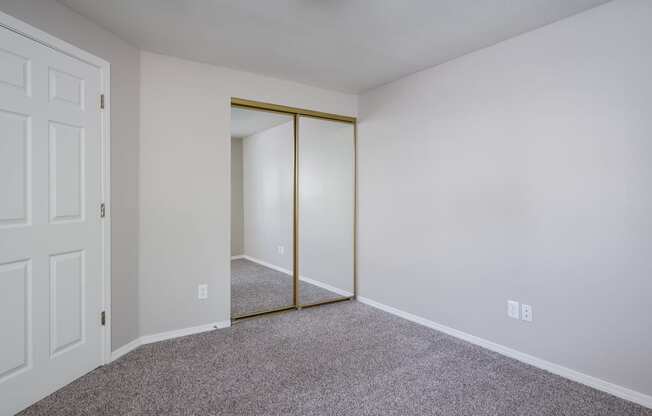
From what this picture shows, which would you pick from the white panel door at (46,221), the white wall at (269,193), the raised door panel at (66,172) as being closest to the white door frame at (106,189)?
the white panel door at (46,221)

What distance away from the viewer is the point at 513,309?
2.56 meters

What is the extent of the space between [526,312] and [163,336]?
279 centimetres

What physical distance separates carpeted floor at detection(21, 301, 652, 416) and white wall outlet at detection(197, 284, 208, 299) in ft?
1.04

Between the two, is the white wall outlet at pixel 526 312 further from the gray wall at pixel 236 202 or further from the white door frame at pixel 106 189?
the white door frame at pixel 106 189

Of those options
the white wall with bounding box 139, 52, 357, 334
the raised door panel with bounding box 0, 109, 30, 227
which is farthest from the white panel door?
the white wall with bounding box 139, 52, 357, 334

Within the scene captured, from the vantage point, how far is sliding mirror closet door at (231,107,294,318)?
3324 millimetres

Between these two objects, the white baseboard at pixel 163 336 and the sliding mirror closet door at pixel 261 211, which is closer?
the white baseboard at pixel 163 336

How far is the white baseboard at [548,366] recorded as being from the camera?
201 centimetres

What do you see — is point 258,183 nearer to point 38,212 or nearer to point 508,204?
point 38,212

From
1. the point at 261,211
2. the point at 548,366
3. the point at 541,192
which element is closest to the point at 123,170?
the point at 261,211

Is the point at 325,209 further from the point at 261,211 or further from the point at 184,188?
the point at 184,188

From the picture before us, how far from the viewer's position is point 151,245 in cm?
280

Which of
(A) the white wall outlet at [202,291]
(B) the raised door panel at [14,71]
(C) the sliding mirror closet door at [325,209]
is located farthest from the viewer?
(C) the sliding mirror closet door at [325,209]

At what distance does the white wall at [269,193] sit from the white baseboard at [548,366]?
4.81 ft
